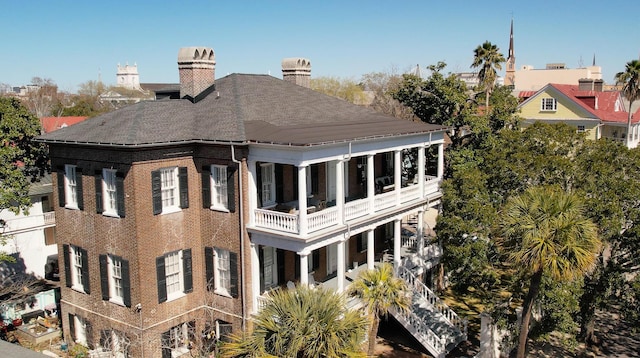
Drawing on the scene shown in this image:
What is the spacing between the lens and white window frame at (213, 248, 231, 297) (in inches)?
865

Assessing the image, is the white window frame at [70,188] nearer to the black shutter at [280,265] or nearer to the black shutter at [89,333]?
the black shutter at [89,333]

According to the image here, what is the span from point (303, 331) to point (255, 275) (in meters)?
7.64

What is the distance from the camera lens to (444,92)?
32156mm

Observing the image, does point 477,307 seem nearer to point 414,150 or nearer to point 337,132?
point 414,150

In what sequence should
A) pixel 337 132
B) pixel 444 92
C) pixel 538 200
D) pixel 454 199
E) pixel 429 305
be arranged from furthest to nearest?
pixel 444 92 < pixel 429 305 < pixel 454 199 < pixel 337 132 < pixel 538 200

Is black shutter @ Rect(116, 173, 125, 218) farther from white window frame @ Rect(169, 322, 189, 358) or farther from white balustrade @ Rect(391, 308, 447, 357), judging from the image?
white balustrade @ Rect(391, 308, 447, 357)

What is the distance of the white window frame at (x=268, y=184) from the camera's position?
22.6 m

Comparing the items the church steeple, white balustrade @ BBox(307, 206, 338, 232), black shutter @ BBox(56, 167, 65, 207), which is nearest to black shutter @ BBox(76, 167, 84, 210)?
black shutter @ BBox(56, 167, 65, 207)

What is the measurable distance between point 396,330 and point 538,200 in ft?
36.1

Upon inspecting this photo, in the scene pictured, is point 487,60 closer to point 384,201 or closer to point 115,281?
point 384,201

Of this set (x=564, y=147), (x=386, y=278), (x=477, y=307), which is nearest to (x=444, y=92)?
(x=564, y=147)

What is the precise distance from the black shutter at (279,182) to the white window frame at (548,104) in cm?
4343

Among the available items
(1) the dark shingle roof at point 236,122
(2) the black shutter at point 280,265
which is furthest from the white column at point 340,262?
(1) the dark shingle roof at point 236,122

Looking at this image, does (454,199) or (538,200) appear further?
(454,199)
